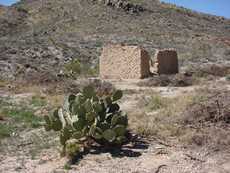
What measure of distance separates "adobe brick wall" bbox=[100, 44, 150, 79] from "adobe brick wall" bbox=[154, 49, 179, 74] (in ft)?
3.25

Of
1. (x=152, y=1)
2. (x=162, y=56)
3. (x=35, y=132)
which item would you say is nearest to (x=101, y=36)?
(x=162, y=56)

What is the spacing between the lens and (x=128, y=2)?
42.9m

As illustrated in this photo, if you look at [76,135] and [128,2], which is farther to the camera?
[128,2]

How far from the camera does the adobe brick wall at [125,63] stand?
Result: 19312 millimetres

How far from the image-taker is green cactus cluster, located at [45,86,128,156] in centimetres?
818

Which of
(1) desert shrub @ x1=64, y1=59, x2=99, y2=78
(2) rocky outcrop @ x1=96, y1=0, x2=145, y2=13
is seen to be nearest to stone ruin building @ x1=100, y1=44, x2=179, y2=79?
(1) desert shrub @ x1=64, y1=59, x2=99, y2=78

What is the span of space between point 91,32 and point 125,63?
14003mm

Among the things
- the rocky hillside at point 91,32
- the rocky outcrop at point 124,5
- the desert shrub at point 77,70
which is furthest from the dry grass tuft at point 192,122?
the rocky outcrop at point 124,5

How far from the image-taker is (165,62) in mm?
21312

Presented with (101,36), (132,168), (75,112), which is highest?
(101,36)

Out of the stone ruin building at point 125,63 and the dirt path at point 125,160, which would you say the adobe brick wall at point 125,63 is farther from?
the dirt path at point 125,160

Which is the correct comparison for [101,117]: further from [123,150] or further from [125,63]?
[125,63]

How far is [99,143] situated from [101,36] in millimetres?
23842

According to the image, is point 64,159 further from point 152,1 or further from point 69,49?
point 152,1
